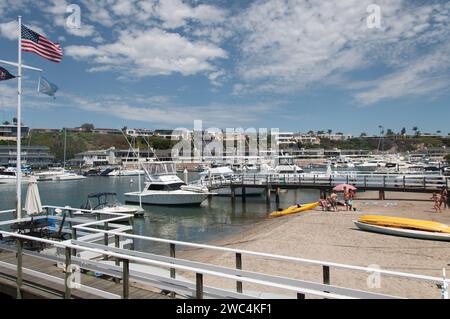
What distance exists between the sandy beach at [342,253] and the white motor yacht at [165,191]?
17.6 meters

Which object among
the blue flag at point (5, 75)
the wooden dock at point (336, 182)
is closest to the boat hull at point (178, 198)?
the wooden dock at point (336, 182)

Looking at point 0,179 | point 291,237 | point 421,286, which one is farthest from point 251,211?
point 0,179

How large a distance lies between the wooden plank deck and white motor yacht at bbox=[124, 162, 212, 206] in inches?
1231

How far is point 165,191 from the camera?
41.3 meters

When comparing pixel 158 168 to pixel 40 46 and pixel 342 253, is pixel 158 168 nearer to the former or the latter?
pixel 40 46

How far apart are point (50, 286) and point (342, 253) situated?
1251cm

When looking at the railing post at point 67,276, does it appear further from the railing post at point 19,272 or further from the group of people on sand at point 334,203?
the group of people on sand at point 334,203

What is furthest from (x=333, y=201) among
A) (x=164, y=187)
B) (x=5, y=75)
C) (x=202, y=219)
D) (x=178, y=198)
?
(x=5, y=75)

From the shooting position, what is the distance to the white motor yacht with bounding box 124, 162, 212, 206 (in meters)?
40.7

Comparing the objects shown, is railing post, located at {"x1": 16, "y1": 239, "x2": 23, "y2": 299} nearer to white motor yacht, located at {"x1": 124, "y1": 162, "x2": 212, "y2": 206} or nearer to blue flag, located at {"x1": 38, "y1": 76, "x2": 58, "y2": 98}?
blue flag, located at {"x1": 38, "y1": 76, "x2": 58, "y2": 98}

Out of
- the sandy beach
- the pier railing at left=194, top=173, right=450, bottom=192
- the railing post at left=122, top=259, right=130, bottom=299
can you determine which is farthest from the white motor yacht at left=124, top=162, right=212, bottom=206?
the railing post at left=122, top=259, right=130, bottom=299
